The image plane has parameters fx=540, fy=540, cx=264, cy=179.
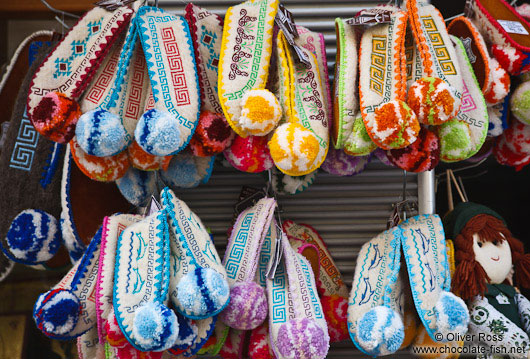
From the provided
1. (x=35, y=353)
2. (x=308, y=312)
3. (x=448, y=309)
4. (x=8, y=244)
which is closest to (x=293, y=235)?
(x=308, y=312)

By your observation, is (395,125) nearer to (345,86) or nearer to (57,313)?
(345,86)

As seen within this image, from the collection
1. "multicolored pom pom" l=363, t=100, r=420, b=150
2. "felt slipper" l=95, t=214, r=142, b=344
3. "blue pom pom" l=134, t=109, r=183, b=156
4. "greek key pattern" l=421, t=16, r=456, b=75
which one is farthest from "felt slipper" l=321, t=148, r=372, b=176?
"felt slipper" l=95, t=214, r=142, b=344

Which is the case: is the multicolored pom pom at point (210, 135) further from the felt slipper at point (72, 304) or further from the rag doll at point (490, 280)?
the rag doll at point (490, 280)

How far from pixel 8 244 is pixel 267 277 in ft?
1.98

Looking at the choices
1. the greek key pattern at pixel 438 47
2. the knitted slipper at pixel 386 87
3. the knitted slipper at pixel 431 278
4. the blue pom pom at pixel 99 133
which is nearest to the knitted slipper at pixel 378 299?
the knitted slipper at pixel 431 278

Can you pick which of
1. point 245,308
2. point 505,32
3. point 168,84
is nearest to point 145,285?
point 245,308

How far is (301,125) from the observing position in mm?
1128

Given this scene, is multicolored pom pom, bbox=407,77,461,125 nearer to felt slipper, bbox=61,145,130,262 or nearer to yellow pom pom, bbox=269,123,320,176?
yellow pom pom, bbox=269,123,320,176

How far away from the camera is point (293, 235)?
1.41 meters

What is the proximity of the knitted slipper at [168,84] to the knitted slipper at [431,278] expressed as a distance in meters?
0.58

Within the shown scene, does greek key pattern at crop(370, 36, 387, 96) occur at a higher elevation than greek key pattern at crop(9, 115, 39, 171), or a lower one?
higher

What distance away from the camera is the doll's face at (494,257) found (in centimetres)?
132

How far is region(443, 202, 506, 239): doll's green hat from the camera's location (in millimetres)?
1385

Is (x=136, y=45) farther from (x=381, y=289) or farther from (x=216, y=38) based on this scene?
(x=381, y=289)
